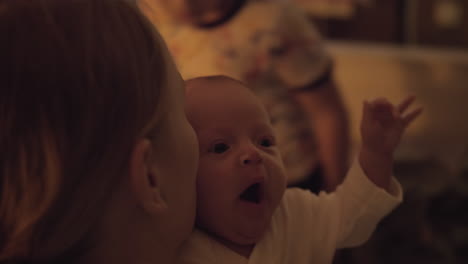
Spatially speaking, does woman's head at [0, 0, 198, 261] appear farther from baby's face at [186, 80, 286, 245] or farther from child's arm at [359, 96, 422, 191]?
child's arm at [359, 96, 422, 191]

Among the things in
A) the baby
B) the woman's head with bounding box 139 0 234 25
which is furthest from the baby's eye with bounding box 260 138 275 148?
the woman's head with bounding box 139 0 234 25

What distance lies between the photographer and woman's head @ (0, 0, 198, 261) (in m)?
0.48

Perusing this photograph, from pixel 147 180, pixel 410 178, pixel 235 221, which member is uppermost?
pixel 147 180

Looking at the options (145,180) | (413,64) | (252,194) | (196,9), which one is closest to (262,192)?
(252,194)

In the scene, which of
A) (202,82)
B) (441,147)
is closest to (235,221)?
(202,82)

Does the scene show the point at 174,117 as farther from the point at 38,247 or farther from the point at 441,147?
the point at 441,147

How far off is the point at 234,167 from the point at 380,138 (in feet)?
0.74

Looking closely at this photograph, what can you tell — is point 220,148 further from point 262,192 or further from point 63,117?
point 63,117

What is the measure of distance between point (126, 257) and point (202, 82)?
0.24m

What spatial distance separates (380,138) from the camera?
71cm

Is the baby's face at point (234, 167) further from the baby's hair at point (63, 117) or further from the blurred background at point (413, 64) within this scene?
the blurred background at point (413, 64)

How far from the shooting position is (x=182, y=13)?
51.4 inches

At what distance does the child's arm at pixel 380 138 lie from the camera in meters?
0.71

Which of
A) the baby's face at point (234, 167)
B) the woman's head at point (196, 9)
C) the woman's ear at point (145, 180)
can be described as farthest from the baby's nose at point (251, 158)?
the woman's head at point (196, 9)
